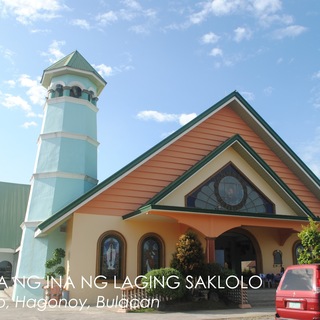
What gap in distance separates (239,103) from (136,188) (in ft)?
25.4

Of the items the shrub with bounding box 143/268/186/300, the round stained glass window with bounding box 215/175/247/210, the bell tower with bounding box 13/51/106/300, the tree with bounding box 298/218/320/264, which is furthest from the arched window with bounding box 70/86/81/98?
the tree with bounding box 298/218/320/264

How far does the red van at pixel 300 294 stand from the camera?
26.5 ft

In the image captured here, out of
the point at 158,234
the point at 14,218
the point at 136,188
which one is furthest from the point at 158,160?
the point at 14,218

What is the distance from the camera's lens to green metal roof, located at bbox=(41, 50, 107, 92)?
74.3 feet

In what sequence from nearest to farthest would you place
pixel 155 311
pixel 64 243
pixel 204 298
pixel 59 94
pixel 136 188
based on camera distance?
pixel 155 311, pixel 204 298, pixel 136 188, pixel 64 243, pixel 59 94

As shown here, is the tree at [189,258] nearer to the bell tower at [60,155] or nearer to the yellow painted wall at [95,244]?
the yellow painted wall at [95,244]

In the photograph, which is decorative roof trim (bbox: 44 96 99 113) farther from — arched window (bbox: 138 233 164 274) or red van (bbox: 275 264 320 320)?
red van (bbox: 275 264 320 320)

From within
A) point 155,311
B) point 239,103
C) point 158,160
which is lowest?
point 155,311

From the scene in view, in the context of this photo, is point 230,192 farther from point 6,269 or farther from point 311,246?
point 6,269

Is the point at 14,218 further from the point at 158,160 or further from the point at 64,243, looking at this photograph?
the point at 158,160

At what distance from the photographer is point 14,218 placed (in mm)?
31625

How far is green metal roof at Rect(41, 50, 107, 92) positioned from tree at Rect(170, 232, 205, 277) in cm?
1306

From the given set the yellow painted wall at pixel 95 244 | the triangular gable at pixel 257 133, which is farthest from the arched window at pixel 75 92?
the yellow painted wall at pixel 95 244

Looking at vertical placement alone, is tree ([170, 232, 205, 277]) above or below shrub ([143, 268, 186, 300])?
above
